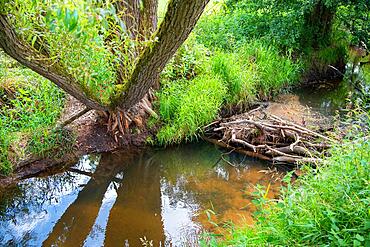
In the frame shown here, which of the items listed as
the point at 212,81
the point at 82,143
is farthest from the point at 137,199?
the point at 212,81

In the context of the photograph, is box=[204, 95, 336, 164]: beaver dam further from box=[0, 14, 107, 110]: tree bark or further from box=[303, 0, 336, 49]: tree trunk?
box=[303, 0, 336, 49]: tree trunk

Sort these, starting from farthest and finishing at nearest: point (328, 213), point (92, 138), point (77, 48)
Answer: point (92, 138)
point (77, 48)
point (328, 213)

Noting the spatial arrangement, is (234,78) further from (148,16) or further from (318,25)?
(318,25)

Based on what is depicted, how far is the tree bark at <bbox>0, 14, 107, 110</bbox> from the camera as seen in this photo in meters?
2.84

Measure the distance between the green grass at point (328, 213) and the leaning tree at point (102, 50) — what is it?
4.97 ft

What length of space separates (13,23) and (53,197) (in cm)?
187

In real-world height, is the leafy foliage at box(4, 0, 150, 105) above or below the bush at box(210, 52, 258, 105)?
above

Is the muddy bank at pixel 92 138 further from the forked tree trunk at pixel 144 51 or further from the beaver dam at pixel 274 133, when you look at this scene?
the forked tree trunk at pixel 144 51

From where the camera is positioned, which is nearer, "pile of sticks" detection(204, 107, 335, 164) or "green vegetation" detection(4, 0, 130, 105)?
"green vegetation" detection(4, 0, 130, 105)

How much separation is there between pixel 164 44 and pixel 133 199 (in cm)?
168

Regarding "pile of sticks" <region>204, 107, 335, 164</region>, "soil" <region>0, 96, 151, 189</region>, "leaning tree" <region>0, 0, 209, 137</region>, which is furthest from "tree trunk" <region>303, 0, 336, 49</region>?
"soil" <region>0, 96, 151, 189</region>

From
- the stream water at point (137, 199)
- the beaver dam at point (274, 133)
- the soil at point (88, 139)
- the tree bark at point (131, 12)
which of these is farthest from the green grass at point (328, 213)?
the tree bark at point (131, 12)

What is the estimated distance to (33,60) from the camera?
3.24m

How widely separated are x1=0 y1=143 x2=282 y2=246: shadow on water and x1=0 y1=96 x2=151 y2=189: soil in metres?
0.12
